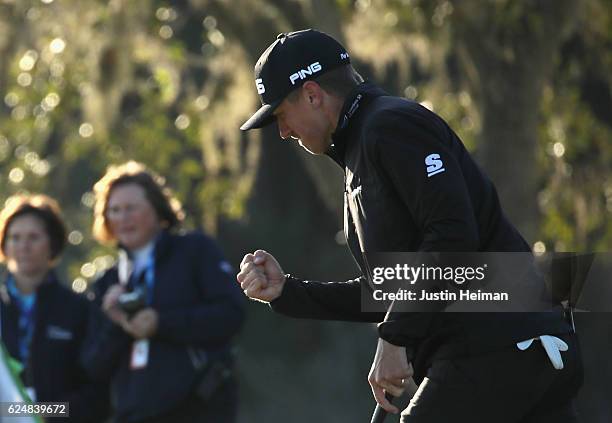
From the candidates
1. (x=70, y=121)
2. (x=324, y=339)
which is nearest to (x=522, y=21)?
(x=70, y=121)

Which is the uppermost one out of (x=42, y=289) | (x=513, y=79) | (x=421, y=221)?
(x=513, y=79)

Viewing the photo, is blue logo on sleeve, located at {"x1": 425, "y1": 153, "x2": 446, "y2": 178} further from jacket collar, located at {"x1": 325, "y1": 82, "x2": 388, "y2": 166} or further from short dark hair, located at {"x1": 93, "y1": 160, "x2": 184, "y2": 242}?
short dark hair, located at {"x1": 93, "y1": 160, "x2": 184, "y2": 242}

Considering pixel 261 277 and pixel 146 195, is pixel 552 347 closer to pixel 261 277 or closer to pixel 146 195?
pixel 261 277

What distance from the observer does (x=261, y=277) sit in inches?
159

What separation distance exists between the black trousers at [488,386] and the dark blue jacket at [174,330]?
2301 millimetres

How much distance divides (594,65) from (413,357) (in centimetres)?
647

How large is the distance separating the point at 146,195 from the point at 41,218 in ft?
2.02

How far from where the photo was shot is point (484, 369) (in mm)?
3717

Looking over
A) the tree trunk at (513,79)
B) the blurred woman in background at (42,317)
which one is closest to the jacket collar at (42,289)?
the blurred woman in background at (42,317)

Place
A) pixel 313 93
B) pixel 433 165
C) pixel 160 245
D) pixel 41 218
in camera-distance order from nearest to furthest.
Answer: pixel 433 165
pixel 313 93
pixel 160 245
pixel 41 218

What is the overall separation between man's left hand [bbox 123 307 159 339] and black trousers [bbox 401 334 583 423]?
2368 mm

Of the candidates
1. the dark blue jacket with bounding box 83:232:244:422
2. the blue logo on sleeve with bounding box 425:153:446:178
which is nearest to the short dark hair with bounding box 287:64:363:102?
the blue logo on sleeve with bounding box 425:153:446:178

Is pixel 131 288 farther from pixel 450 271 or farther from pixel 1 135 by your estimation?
pixel 1 135

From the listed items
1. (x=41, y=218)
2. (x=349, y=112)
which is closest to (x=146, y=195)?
(x=41, y=218)
